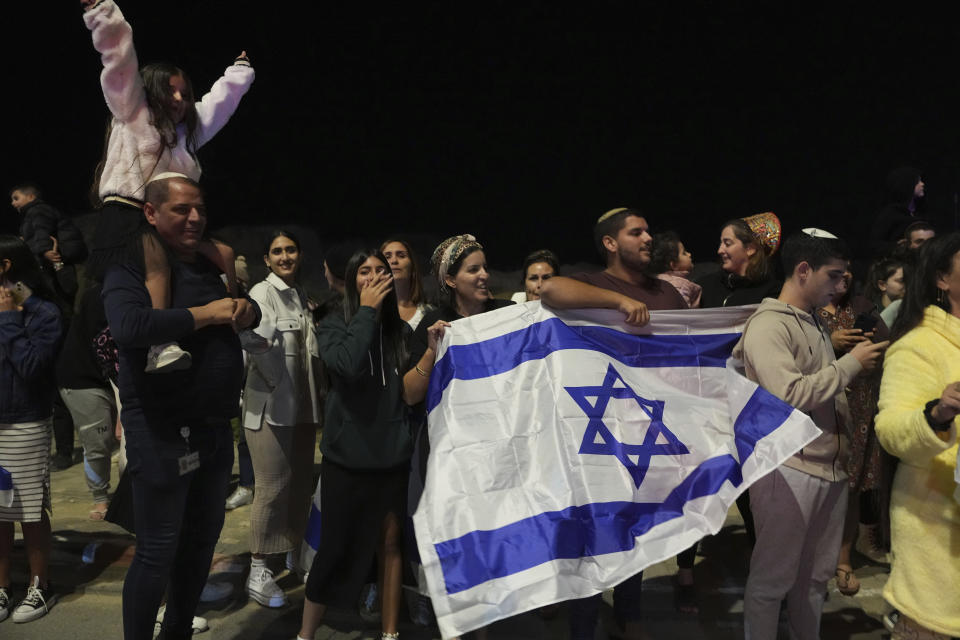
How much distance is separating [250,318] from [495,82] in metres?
6.62

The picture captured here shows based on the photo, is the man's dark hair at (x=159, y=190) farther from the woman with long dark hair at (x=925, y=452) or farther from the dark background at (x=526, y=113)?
the dark background at (x=526, y=113)

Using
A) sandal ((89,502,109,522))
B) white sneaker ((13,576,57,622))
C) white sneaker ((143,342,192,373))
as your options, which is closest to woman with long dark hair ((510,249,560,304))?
white sneaker ((143,342,192,373))

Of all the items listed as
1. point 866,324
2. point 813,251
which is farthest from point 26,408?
point 866,324

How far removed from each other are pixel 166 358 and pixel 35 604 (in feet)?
6.21

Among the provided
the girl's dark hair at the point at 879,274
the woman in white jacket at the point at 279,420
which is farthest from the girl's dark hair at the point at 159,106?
the girl's dark hair at the point at 879,274

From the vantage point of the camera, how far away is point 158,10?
365 inches

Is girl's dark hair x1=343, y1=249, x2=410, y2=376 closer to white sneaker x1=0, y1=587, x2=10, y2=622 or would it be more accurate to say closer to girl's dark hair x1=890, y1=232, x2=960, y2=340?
girl's dark hair x1=890, y1=232, x2=960, y2=340

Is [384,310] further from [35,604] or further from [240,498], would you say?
[240,498]

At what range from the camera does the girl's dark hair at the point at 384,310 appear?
3.48 metres

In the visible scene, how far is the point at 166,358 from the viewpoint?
112 inches

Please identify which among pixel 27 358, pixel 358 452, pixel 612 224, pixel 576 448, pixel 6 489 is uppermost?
pixel 612 224

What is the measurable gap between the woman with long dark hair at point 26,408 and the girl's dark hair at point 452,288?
187cm

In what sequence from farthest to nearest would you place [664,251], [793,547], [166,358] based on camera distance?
[664,251] → [793,547] → [166,358]

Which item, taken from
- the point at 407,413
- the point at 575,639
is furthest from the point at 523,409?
the point at 575,639
